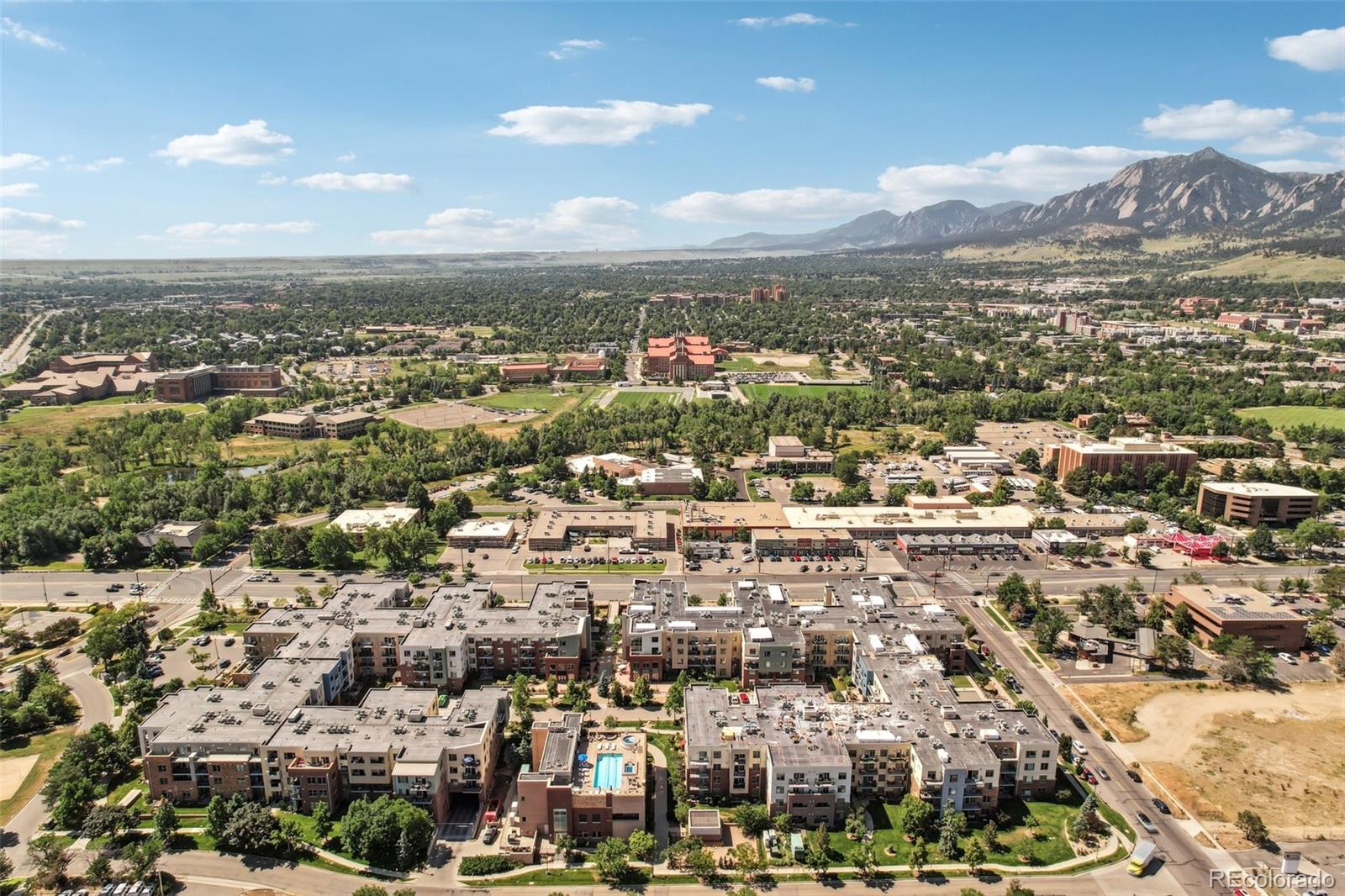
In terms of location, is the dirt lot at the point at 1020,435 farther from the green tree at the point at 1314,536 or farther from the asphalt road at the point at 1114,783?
the asphalt road at the point at 1114,783

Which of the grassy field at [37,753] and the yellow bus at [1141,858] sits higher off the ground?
the grassy field at [37,753]

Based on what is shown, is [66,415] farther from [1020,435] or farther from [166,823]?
[1020,435]

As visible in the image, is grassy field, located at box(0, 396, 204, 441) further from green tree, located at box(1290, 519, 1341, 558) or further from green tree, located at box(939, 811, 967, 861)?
green tree, located at box(1290, 519, 1341, 558)

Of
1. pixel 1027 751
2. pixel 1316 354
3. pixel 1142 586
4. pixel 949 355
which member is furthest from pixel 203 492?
pixel 1316 354

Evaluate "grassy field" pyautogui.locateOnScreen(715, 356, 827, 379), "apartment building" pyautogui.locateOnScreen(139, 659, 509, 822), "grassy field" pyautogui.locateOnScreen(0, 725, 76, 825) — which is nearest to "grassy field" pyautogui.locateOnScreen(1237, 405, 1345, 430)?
"grassy field" pyautogui.locateOnScreen(715, 356, 827, 379)

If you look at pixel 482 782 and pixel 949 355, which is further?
pixel 949 355

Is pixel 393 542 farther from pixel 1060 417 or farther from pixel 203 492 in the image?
pixel 1060 417

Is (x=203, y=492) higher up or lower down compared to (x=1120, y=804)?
higher up

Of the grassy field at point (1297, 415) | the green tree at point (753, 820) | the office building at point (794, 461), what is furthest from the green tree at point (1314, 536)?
the green tree at point (753, 820)
